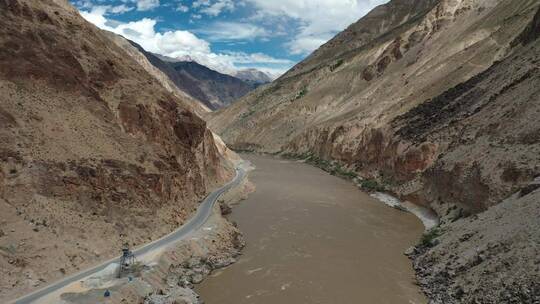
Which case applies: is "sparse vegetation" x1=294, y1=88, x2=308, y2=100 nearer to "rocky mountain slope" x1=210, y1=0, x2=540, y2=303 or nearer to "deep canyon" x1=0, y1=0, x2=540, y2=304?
"rocky mountain slope" x1=210, y1=0, x2=540, y2=303

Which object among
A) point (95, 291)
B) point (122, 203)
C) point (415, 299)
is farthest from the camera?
point (122, 203)

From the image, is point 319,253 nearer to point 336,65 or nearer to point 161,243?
point 161,243

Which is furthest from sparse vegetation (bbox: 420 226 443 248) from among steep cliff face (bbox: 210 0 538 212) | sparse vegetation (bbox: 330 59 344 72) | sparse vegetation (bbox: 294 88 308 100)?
sparse vegetation (bbox: 330 59 344 72)

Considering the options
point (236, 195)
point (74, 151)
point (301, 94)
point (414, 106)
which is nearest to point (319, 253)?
point (74, 151)

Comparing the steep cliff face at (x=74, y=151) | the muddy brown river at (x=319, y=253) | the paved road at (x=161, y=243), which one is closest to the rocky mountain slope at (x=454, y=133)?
the muddy brown river at (x=319, y=253)

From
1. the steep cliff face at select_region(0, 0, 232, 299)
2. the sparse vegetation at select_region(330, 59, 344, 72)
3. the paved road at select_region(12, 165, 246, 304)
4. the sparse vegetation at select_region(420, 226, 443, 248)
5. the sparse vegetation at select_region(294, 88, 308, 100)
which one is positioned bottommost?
the sparse vegetation at select_region(420, 226, 443, 248)

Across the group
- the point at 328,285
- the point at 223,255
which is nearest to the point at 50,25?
the point at 223,255

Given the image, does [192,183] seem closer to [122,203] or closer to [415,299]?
[122,203]
